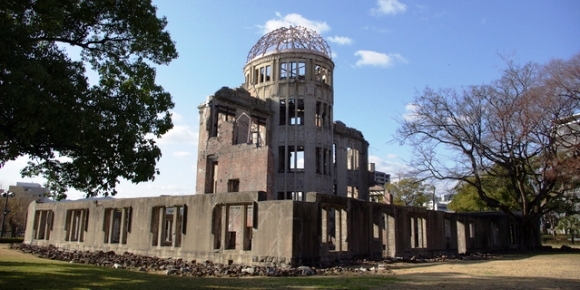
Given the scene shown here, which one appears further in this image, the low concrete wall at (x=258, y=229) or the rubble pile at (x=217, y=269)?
the low concrete wall at (x=258, y=229)

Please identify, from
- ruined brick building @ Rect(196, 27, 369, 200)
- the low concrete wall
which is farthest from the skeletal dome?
the low concrete wall

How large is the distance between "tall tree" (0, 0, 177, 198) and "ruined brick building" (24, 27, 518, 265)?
634 cm

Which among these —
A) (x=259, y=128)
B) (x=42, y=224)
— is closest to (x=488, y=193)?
(x=259, y=128)

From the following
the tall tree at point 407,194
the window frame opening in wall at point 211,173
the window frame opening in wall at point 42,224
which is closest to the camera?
the window frame opening in wall at point 42,224

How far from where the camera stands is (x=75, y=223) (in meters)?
27.8

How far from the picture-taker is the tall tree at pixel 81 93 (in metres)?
A: 8.61

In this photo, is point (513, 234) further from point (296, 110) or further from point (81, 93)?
point (81, 93)

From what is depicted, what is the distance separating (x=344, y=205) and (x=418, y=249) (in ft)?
21.2

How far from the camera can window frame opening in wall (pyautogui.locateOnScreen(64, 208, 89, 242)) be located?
85.2 feet

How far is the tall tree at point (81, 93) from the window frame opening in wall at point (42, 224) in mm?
21634

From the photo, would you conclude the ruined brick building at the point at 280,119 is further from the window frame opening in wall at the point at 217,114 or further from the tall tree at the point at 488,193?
the tall tree at the point at 488,193

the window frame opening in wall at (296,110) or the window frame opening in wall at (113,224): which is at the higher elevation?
the window frame opening in wall at (296,110)

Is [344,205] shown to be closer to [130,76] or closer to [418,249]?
[418,249]

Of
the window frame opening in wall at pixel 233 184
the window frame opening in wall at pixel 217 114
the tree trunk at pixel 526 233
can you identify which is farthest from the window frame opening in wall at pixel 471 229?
the window frame opening in wall at pixel 217 114
